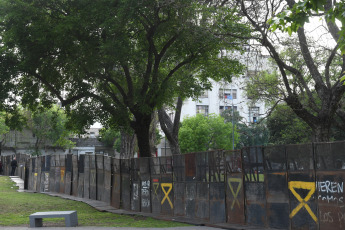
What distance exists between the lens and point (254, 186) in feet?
38.9

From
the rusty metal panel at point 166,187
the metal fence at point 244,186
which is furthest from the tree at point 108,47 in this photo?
the rusty metal panel at point 166,187

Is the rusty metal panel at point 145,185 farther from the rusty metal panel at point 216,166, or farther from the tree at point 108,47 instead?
the rusty metal panel at point 216,166

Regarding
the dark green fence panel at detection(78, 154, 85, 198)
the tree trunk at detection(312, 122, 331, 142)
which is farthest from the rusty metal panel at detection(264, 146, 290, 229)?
the dark green fence panel at detection(78, 154, 85, 198)

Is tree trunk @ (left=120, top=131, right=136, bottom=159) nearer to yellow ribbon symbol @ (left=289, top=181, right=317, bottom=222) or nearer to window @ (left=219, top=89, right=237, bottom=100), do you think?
window @ (left=219, top=89, right=237, bottom=100)

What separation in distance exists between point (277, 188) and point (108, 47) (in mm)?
8095

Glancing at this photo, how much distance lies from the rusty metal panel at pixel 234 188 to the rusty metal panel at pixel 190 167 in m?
1.65

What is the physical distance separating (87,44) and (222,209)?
334 inches

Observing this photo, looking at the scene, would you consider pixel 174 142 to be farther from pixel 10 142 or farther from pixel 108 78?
pixel 10 142

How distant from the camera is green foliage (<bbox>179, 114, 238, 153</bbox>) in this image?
62.4 metres

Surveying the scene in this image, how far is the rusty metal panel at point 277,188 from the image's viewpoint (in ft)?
35.8

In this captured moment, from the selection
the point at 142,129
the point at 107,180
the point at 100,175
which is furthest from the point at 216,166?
the point at 100,175

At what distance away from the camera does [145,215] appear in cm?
1602

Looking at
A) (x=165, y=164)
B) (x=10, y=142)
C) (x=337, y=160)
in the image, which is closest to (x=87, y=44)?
(x=165, y=164)

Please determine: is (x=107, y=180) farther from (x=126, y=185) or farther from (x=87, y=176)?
(x=87, y=176)
